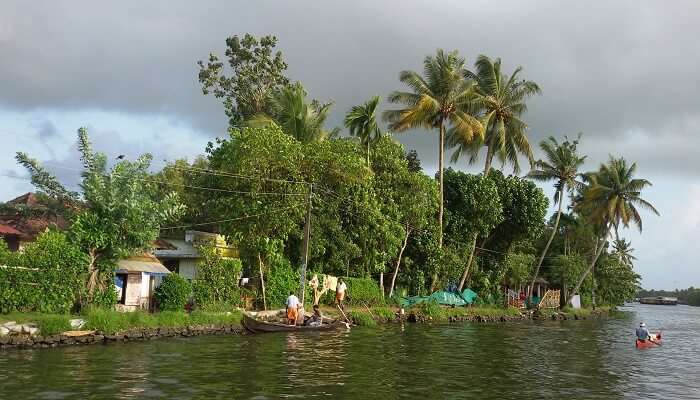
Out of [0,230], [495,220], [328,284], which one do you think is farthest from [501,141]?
[0,230]

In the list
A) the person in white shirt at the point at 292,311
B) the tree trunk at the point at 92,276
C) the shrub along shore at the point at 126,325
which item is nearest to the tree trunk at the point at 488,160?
the shrub along shore at the point at 126,325

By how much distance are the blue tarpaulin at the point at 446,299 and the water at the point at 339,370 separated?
15.5m

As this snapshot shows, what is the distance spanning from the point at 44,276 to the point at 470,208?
A: 34.7 m

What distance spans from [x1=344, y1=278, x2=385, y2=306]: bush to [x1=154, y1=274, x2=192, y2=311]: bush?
13.7 m

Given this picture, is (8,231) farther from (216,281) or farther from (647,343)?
(647,343)

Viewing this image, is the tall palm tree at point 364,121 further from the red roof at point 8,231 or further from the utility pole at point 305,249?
the red roof at point 8,231

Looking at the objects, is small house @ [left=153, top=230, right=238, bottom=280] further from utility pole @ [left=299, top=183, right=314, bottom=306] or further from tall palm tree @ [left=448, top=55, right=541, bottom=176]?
tall palm tree @ [left=448, top=55, right=541, bottom=176]

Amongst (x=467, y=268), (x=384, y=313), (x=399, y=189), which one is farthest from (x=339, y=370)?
(x=467, y=268)

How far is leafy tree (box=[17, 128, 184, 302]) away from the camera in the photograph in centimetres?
2616

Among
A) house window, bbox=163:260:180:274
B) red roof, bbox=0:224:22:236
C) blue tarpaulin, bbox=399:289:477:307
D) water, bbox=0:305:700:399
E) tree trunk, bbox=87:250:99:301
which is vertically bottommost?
water, bbox=0:305:700:399

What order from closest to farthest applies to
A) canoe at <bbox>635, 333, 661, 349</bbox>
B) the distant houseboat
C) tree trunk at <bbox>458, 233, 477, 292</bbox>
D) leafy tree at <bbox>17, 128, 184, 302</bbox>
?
1. leafy tree at <bbox>17, 128, 184, 302</bbox>
2. canoe at <bbox>635, 333, 661, 349</bbox>
3. tree trunk at <bbox>458, 233, 477, 292</bbox>
4. the distant houseboat

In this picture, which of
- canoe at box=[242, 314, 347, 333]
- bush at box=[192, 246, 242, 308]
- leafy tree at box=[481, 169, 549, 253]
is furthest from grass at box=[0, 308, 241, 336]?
leafy tree at box=[481, 169, 549, 253]

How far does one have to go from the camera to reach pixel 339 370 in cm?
1917

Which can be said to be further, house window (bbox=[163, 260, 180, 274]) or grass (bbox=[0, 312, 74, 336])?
house window (bbox=[163, 260, 180, 274])
